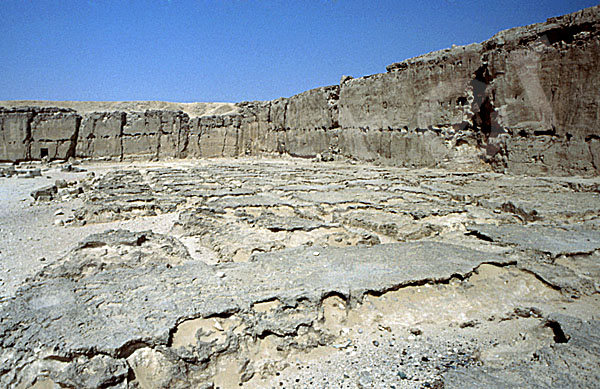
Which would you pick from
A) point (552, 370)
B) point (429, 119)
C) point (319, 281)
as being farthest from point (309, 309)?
point (429, 119)

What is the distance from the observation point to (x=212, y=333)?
6.59 ft

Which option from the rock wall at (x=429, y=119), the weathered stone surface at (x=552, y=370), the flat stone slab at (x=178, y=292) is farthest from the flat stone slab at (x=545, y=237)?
the rock wall at (x=429, y=119)

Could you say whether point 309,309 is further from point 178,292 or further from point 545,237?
point 545,237

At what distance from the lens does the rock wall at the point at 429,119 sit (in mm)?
9297

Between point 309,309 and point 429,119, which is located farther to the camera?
point 429,119

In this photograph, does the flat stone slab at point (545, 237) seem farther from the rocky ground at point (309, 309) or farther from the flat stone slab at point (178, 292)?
the flat stone slab at point (178, 292)

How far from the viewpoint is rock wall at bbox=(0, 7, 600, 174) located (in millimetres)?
9297

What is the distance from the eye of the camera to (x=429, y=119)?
13000 millimetres

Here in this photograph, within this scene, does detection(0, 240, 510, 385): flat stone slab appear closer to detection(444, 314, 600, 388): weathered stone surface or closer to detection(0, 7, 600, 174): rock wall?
detection(444, 314, 600, 388): weathered stone surface

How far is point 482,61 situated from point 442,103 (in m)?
1.69

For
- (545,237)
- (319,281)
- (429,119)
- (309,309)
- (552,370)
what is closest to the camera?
(552,370)

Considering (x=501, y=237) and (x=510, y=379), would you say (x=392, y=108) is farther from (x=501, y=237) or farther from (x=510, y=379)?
(x=510, y=379)

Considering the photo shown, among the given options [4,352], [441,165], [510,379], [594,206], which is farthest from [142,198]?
Answer: [441,165]

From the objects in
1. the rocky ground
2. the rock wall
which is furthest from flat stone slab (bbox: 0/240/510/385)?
the rock wall
